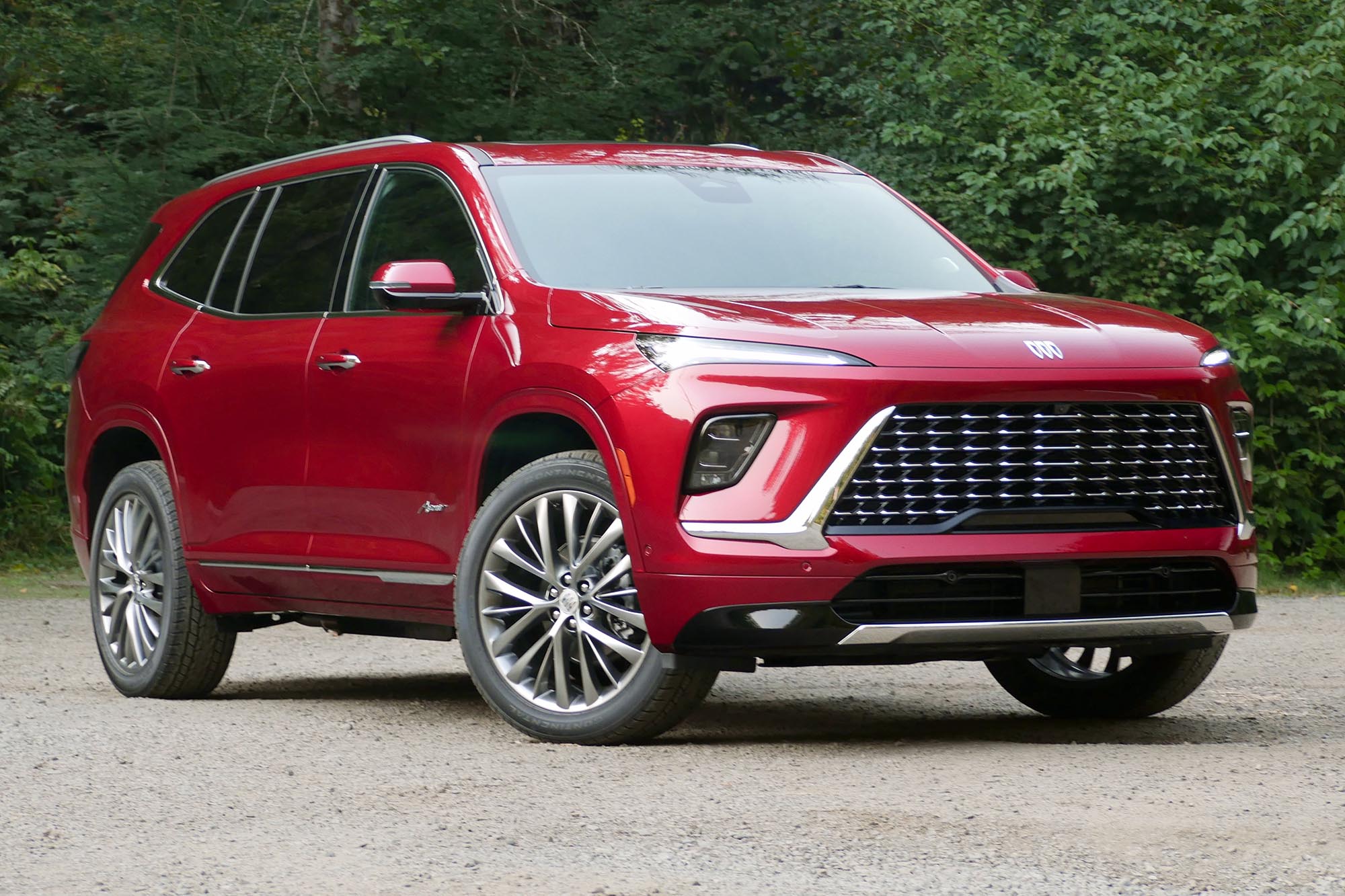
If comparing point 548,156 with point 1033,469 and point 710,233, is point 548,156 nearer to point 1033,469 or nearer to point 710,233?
point 710,233

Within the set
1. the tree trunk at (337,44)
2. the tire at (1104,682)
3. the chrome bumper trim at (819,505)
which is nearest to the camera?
the chrome bumper trim at (819,505)

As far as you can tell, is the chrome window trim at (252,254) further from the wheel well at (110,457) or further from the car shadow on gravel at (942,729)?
the car shadow on gravel at (942,729)

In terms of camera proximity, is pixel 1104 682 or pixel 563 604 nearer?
pixel 563 604

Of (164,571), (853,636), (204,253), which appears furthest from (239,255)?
(853,636)

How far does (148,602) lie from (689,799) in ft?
11.6

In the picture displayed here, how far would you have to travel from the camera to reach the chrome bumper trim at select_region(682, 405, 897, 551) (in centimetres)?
551

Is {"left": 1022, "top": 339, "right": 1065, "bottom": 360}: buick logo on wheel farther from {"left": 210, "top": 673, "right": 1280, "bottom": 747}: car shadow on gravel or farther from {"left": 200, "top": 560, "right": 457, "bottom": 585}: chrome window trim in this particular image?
{"left": 200, "top": 560, "right": 457, "bottom": 585}: chrome window trim

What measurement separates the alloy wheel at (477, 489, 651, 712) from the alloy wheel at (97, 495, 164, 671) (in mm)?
2186

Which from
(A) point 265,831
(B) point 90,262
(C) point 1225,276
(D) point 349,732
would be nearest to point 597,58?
(B) point 90,262

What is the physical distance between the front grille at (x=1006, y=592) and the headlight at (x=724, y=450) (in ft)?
1.44

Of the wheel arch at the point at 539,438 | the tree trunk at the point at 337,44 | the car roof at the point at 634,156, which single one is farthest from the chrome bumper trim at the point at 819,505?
the tree trunk at the point at 337,44

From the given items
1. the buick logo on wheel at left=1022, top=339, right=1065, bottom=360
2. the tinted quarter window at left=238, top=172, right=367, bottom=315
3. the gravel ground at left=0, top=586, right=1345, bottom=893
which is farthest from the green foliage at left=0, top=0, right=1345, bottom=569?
the buick logo on wheel at left=1022, top=339, right=1065, bottom=360

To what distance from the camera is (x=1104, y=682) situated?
23.0 ft

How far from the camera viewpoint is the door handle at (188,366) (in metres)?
7.63
